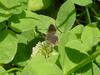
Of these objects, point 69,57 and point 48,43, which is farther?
point 48,43

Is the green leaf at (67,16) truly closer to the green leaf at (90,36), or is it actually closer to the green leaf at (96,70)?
the green leaf at (90,36)

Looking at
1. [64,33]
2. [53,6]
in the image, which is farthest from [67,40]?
[53,6]

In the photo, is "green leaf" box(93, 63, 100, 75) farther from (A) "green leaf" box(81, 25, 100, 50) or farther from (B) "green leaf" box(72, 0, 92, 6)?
(B) "green leaf" box(72, 0, 92, 6)

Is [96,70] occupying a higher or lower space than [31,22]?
lower

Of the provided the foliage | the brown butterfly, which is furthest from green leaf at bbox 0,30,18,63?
the brown butterfly

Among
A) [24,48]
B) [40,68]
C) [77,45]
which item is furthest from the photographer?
[24,48]

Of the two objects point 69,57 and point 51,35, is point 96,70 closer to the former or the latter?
point 69,57

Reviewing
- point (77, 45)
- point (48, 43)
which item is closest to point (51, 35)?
point (48, 43)

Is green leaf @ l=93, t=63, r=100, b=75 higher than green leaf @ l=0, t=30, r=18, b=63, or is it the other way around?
green leaf @ l=0, t=30, r=18, b=63

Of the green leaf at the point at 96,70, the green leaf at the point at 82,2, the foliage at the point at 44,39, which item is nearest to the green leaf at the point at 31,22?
the foliage at the point at 44,39
